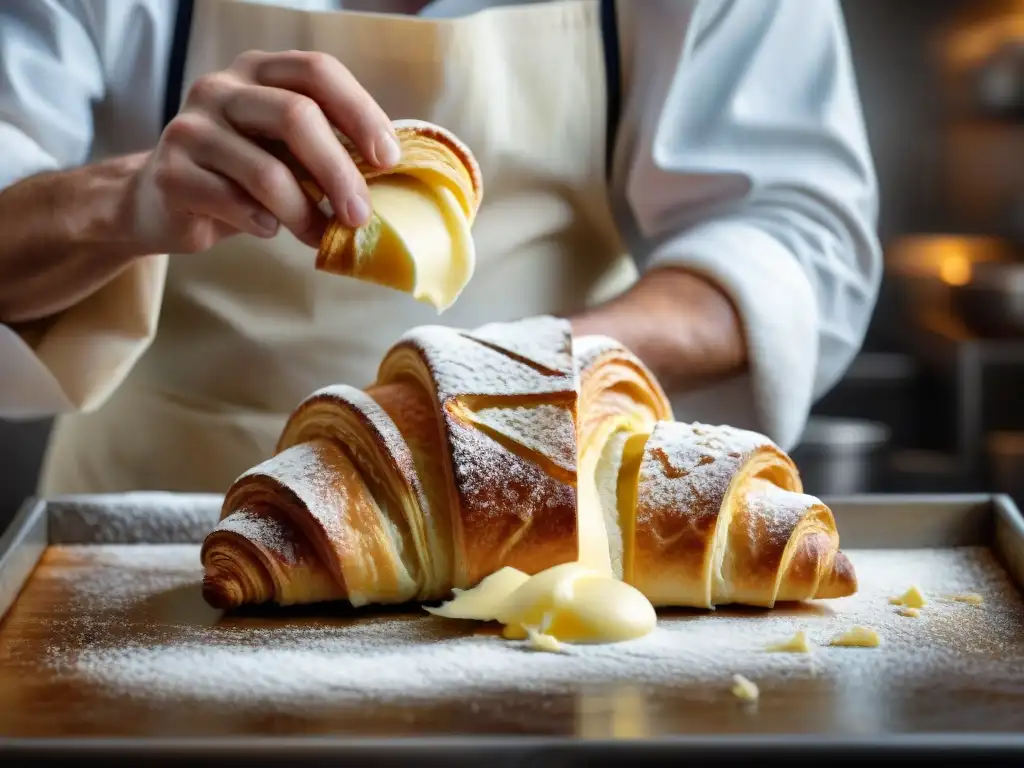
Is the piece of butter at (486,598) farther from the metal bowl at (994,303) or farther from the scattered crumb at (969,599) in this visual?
the metal bowl at (994,303)

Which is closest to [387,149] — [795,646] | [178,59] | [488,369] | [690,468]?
[488,369]

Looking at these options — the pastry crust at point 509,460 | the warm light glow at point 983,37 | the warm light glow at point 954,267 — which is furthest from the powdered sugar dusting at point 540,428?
the warm light glow at point 983,37

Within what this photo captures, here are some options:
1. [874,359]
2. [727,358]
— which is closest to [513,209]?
[727,358]

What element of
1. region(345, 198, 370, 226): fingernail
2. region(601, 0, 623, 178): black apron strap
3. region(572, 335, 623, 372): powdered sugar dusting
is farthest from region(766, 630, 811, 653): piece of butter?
region(601, 0, 623, 178): black apron strap

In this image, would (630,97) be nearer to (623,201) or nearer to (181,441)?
(623,201)

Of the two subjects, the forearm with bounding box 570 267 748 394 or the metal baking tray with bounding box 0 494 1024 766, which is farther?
the forearm with bounding box 570 267 748 394

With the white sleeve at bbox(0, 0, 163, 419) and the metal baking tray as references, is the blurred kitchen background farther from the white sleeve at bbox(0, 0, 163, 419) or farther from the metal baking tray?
the white sleeve at bbox(0, 0, 163, 419)
